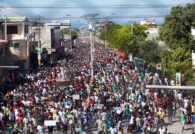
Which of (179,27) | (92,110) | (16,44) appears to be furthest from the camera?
(16,44)

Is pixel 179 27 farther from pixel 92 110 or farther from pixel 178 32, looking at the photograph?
pixel 92 110

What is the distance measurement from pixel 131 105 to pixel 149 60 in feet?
149

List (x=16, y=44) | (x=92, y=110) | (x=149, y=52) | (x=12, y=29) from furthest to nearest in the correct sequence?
(x=149, y=52)
(x=12, y=29)
(x=16, y=44)
(x=92, y=110)

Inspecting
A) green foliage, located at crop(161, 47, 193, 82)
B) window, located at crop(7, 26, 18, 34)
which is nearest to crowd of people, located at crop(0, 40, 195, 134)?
green foliage, located at crop(161, 47, 193, 82)

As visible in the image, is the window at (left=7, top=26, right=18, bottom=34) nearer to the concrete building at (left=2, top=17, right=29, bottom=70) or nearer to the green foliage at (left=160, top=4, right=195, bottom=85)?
the concrete building at (left=2, top=17, right=29, bottom=70)

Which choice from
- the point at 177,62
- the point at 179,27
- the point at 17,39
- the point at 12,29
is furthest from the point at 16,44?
the point at 177,62

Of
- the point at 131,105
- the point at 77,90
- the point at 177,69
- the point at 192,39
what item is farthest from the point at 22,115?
the point at 192,39

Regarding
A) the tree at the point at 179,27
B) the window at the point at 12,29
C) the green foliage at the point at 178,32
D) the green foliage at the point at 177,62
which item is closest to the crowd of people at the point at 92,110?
the green foliage at the point at 177,62

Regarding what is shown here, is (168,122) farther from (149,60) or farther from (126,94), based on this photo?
(149,60)

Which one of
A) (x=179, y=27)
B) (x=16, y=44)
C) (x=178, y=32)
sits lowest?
(x=16, y=44)

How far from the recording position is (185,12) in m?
57.6

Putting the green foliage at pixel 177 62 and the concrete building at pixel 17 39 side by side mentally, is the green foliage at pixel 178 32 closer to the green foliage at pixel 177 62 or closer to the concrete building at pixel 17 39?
the green foliage at pixel 177 62

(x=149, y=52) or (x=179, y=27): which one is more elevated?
(x=179, y=27)

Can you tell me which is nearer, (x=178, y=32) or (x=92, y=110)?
(x=92, y=110)
